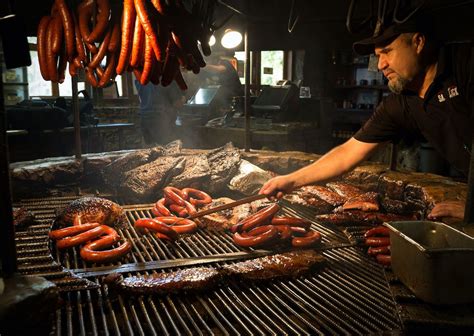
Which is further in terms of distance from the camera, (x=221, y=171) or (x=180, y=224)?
(x=221, y=171)

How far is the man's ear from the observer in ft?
11.0

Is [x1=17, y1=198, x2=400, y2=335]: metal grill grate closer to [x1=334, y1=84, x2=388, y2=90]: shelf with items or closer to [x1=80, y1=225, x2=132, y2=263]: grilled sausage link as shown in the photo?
[x1=80, y1=225, x2=132, y2=263]: grilled sausage link

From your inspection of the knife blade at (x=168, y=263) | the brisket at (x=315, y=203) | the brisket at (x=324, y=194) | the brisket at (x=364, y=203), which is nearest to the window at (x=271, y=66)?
the brisket at (x=324, y=194)

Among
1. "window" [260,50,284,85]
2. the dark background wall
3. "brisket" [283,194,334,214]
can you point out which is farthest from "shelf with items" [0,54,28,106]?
"brisket" [283,194,334,214]

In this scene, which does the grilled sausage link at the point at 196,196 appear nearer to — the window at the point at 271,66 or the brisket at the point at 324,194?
the brisket at the point at 324,194

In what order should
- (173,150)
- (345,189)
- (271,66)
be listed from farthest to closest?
(271,66) → (173,150) → (345,189)

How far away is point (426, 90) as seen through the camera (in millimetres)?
3590

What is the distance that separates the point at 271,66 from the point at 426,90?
1466 cm

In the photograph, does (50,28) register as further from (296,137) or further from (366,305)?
(296,137)

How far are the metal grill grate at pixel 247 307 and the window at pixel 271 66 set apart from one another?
47.8 ft

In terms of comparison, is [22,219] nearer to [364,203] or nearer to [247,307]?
[247,307]

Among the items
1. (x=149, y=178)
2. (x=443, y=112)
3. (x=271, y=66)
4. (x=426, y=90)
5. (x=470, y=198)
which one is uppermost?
(x=271, y=66)

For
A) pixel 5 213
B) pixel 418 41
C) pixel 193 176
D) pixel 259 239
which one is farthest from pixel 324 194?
pixel 5 213

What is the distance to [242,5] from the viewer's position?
5.96 metres
